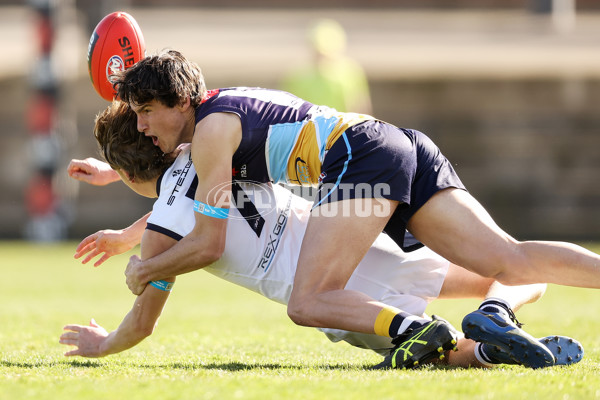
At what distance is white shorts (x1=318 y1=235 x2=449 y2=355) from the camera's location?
13.4 ft

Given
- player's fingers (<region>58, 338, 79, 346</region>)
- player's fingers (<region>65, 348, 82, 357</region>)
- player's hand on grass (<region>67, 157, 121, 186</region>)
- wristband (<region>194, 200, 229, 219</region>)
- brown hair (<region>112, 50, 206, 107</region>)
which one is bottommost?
player's fingers (<region>65, 348, 82, 357</region>)

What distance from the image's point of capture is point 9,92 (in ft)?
44.1

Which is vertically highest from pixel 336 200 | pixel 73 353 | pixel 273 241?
pixel 336 200

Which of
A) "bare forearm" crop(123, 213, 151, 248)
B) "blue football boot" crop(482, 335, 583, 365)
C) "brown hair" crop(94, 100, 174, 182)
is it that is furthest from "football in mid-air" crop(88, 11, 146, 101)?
"blue football boot" crop(482, 335, 583, 365)

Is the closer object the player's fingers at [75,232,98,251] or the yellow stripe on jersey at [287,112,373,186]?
the yellow stripe on jersey at [287,112,373,186]

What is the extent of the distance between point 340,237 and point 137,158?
1061 mm

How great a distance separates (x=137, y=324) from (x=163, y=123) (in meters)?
0.92

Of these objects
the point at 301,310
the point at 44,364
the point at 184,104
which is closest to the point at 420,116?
the point at 184,104

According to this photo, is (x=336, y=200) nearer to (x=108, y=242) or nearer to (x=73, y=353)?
(x=108, y=242)

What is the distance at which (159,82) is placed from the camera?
4.00m

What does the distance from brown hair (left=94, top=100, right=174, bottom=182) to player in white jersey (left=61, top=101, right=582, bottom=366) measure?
0.06 metres

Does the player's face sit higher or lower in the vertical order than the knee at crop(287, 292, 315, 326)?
higher

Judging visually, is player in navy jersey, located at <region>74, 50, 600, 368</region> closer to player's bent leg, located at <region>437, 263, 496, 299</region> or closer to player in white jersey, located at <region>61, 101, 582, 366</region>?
player in white jersey, located at <region>61, 101, 582, 366</region>

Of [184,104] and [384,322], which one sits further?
[184,104]
